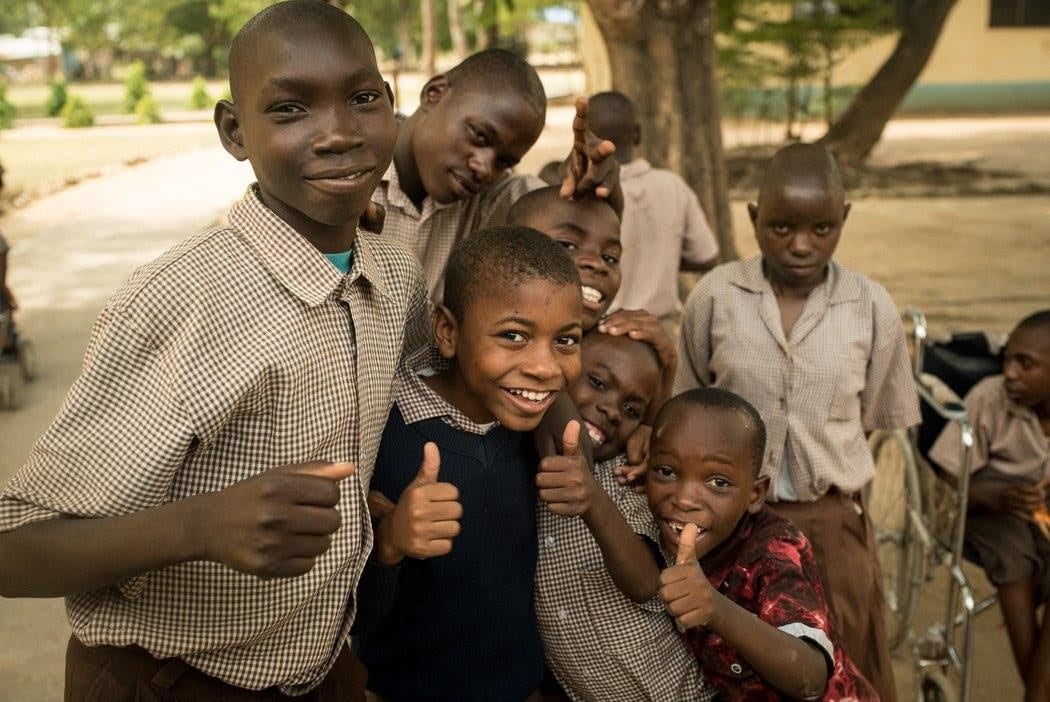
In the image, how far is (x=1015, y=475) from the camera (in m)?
3.08

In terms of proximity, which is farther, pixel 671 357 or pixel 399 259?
pixel 671 357

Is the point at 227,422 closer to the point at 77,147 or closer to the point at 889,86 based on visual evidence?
the point at 889,86

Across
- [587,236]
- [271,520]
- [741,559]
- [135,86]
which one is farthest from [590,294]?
[135,86]

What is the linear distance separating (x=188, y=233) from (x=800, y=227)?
793 centimetres

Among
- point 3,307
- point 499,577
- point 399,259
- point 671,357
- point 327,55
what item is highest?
point 327,55

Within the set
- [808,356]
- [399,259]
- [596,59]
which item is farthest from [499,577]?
[596,59]

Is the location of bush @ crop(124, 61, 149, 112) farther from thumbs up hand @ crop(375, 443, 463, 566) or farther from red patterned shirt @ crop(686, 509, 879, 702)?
thumbs up hand @ crop(375, 443, 463, 566)

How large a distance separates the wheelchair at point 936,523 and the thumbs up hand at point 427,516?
1.77 metres

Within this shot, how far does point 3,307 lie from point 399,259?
4.47 meters

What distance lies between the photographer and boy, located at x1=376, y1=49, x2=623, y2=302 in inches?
91.4

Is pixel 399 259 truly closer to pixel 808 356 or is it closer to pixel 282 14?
pixel 282 14

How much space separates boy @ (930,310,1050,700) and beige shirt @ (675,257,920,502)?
57 centimetres

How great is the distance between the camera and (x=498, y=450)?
1.78 meters

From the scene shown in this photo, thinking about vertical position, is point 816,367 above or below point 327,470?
below
